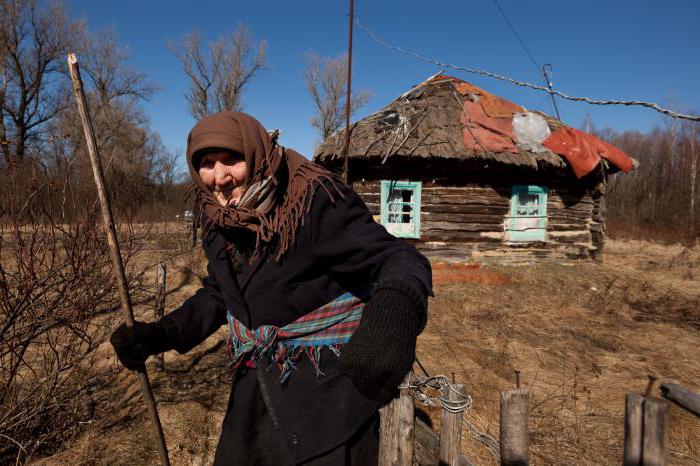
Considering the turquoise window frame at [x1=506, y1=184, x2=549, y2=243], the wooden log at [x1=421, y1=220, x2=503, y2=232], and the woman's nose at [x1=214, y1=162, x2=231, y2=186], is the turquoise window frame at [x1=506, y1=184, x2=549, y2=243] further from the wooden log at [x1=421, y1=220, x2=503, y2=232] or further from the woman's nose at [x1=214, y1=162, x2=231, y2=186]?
the woman's nose at [x1=214, y1=162, x2=231, y2=186]

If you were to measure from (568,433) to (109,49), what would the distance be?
27.6 m

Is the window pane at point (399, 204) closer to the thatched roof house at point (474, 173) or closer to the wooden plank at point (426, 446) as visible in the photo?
the thatched roof house at point (474, 173)

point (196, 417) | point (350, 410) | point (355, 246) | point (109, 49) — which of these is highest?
point (109, 49)

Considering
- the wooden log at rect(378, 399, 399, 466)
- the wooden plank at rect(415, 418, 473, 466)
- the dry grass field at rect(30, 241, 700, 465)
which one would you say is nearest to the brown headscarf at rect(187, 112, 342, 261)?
the wooden log at rect(378, 399, 399, 466)

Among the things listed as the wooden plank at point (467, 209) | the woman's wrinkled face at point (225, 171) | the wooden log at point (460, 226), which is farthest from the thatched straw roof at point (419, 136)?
the woman's wrinkled face at point (225, 171)

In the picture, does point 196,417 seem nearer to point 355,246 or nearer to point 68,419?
point 68,419

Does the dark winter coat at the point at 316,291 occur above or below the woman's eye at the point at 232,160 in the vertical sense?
below

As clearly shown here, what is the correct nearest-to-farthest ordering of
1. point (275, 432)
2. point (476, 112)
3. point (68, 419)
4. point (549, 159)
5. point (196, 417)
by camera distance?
1. point (275, 432)
2. point (68, 419)
3. point (196, 417)
4. point (549, 159)
5. point (476, 112)

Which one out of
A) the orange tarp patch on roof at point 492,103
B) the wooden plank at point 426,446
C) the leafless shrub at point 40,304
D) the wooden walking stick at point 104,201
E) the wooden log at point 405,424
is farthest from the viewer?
the orange tarp patch on roof at point 492,103

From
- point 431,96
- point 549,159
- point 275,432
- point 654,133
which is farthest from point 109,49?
point 654,133

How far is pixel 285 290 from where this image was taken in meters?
1.36

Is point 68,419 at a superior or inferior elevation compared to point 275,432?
inferior

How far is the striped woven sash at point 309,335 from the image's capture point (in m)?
1.36

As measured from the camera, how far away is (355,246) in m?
1.24
